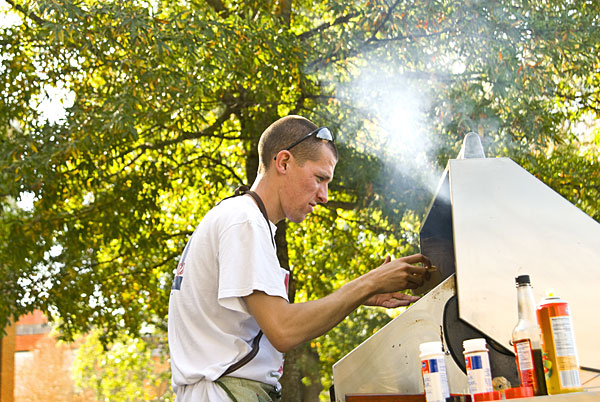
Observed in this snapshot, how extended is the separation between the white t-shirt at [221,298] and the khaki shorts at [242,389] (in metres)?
0.02

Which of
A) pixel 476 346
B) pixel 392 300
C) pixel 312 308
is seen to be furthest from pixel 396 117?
pixel 476 346

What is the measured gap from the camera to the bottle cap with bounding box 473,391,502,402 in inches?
74.2

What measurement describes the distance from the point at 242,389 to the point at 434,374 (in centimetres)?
68

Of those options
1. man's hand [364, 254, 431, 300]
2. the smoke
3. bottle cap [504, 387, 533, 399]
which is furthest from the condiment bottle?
the smoke

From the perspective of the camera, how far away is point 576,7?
7137 millimetres

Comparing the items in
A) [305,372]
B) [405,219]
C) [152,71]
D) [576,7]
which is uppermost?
[576,7]

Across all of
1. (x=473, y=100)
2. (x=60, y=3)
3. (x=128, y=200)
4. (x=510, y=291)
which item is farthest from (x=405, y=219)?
(x=510, y=291)

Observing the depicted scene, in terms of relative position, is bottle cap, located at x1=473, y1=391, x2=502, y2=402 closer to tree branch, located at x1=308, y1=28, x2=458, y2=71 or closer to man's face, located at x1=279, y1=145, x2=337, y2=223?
man's face, located at x1=279, y1=145, x2=337, y2=223

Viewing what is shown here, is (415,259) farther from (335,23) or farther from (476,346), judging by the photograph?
(335,23)

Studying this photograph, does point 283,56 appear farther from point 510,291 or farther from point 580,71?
point 510,291

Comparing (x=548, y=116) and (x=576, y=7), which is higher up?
(x=576, y=7)

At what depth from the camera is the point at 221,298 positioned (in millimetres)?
2213

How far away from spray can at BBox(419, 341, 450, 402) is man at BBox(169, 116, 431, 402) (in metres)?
0.39

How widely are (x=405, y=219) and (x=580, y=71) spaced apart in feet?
8.58
